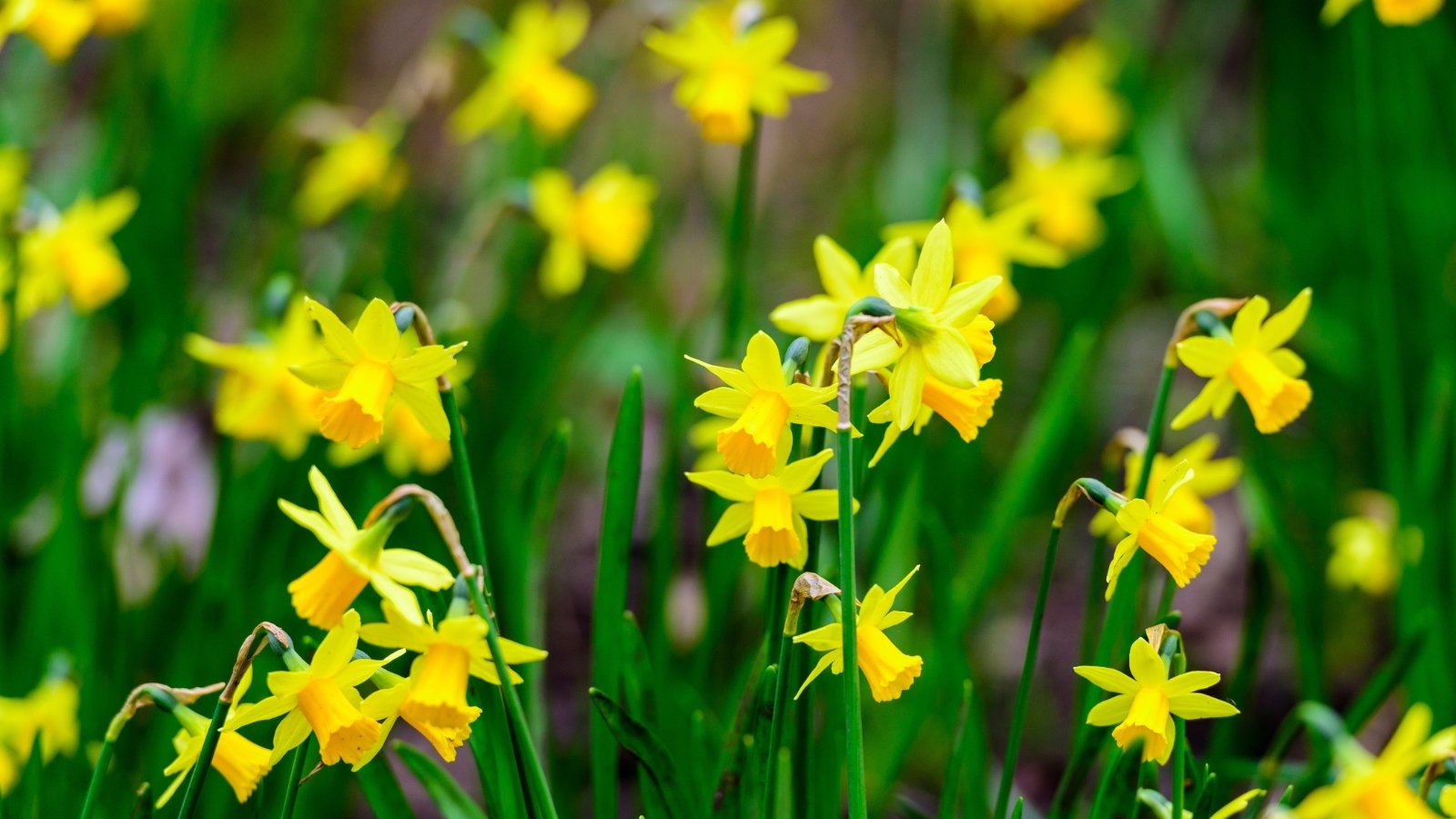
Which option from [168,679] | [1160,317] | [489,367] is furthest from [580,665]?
[1160,317]

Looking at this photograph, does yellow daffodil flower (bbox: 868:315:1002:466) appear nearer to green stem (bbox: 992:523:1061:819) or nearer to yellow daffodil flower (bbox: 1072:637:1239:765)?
green stem (bbox: 992:523:1061:819)

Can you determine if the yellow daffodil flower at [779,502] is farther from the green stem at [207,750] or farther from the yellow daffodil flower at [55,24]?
the yellow daffodil flower at [55,24]

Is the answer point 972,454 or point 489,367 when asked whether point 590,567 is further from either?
point 972,454

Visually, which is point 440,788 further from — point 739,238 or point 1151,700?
point 739,238

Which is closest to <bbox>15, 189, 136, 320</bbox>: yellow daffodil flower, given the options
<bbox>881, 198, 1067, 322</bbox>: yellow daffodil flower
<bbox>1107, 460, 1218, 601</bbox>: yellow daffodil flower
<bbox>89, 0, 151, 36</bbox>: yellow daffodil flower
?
<bbox>89, 0, 151, 36</bbox>: yellow daffodil flower

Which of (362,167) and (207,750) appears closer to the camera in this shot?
(207,750)

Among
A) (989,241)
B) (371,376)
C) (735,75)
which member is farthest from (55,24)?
(989,241)
